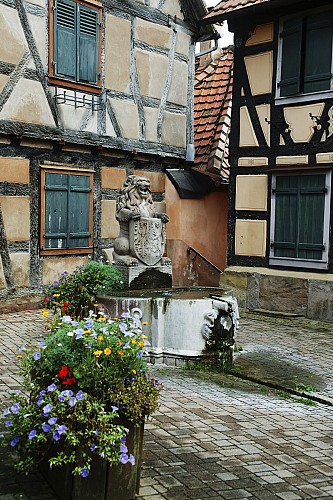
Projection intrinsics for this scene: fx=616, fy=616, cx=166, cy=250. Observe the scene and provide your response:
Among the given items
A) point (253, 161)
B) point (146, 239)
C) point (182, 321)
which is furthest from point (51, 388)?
point (253, 161)

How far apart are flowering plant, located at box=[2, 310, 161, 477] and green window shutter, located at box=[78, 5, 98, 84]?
827cm

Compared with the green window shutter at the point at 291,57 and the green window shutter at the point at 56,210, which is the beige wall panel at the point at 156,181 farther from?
the green window shutter at the point at 291,57

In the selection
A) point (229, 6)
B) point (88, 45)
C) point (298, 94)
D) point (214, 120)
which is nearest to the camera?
point (298, 94)

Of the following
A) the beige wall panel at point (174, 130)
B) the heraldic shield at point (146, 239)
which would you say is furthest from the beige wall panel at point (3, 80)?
the beige wall panel at point (174, 130)

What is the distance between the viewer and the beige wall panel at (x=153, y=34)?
40.7ft

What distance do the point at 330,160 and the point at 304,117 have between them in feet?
3.13

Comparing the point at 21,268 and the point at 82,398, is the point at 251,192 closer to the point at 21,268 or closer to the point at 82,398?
the point at 21,268

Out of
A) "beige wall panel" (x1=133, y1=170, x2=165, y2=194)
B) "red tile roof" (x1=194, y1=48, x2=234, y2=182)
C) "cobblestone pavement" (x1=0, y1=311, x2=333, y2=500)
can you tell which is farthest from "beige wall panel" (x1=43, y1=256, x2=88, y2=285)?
"red tile roof" (x1=194, y1=48, x2=234, y2=182)

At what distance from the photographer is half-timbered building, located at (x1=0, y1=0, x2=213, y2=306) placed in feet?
33.9

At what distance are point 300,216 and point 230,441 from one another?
6.93m

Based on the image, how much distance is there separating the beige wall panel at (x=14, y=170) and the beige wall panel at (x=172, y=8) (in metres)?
4.92

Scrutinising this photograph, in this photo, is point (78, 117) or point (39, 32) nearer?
point (39, 32)

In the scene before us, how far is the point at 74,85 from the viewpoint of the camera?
36.6 feet

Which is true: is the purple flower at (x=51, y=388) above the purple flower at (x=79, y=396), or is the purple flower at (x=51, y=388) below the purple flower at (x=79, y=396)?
above
